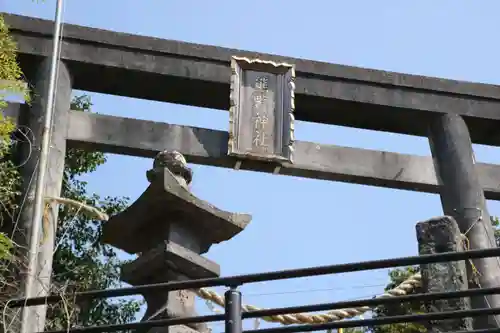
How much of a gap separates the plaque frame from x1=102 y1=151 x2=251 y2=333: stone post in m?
3.22

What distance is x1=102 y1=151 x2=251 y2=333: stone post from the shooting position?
13.7 ft

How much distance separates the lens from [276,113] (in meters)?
Answer: 7.95

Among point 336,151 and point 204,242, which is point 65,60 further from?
point 204,242

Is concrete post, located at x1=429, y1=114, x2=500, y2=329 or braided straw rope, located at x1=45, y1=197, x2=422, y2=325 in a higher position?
concrete post, located at x1=429, y1=114, x2=500, y2=329

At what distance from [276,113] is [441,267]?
309 cm

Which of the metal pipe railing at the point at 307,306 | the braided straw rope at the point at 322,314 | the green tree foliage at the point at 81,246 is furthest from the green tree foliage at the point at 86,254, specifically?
the metal pipe railing at the point at 307,306

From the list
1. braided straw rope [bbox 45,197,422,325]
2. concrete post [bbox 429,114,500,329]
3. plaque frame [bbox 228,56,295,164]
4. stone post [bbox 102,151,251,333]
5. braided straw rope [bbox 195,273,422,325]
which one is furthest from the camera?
plaque frame [bbox 228,56,295,164]

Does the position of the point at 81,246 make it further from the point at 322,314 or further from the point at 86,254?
the point at 322,314

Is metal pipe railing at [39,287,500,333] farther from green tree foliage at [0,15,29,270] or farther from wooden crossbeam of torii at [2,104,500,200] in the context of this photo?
wooden crossbeam of torii at [2,104,500,200]

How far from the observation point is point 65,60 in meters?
7.64

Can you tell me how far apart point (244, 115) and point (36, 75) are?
1921 mm

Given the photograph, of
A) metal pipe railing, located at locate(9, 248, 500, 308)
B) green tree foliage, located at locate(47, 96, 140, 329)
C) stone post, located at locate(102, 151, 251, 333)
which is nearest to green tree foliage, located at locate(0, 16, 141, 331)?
green tree foliage, located at locate(47, 96, 140, 329)

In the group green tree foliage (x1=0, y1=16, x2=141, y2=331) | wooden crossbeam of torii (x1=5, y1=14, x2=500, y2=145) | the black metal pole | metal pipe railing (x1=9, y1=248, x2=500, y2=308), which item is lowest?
the black metal pole

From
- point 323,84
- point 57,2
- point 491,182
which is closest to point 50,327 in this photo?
point 57,2
